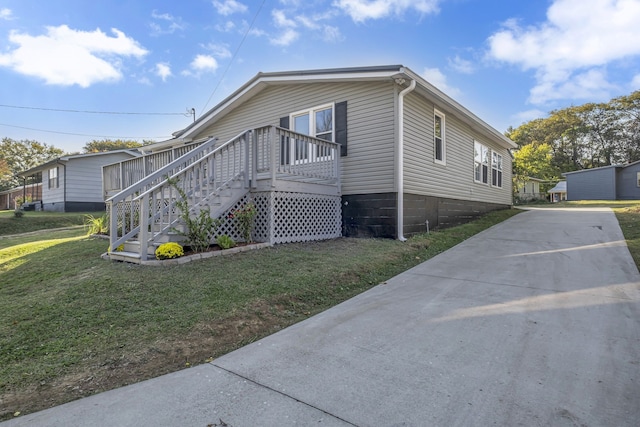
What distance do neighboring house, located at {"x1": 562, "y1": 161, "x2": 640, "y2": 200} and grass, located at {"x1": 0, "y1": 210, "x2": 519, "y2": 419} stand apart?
28.1 meters

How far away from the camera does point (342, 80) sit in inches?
328

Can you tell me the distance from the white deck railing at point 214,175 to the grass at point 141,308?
0.78 m

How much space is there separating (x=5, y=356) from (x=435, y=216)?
903 cm

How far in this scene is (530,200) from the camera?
29.6 meters

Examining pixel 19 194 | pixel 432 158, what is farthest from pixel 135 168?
pixel 19 194

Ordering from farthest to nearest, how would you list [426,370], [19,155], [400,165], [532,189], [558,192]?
[19,155], [558,192], [532,189], [400,165], [426,370]

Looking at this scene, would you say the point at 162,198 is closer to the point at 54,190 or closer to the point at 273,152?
the point at 273,152

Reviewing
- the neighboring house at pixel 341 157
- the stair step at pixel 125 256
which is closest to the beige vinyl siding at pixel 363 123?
the neighboring house at pixel 341 157

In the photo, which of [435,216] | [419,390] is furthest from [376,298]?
[435,216]

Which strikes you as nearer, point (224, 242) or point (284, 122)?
point (224, 242)

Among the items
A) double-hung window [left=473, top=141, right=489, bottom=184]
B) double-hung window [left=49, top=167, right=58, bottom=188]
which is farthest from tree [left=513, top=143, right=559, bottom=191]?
double-hung window [left=49, top=167, right=58, bottom=188]

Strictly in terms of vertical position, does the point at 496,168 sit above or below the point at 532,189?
below

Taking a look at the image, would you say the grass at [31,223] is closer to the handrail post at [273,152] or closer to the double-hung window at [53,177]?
the double-hung window at [53,177]

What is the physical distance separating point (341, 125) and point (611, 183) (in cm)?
2751
